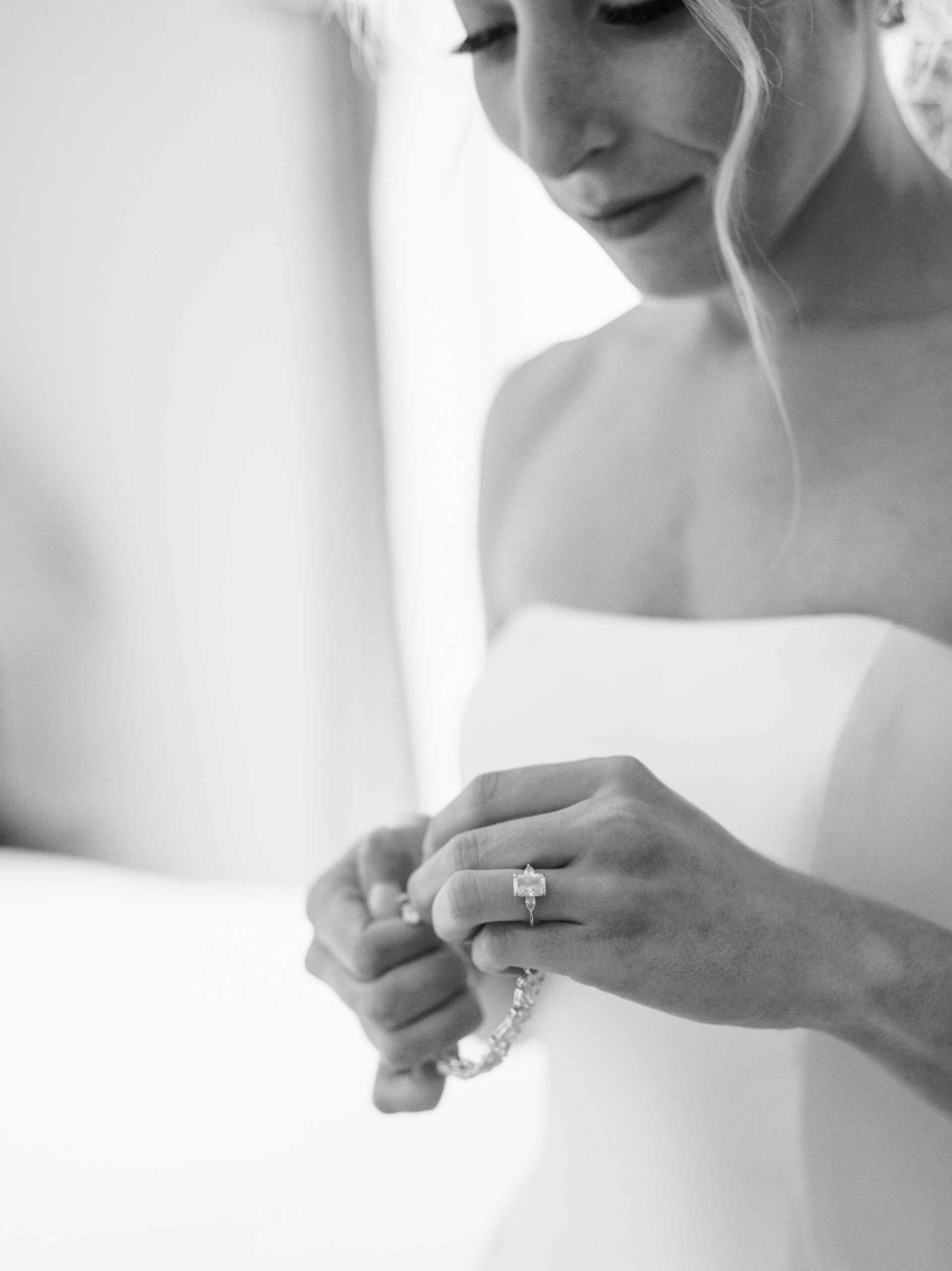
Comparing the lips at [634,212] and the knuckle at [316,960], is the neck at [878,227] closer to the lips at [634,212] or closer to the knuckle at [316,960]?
the lips at [634,212]

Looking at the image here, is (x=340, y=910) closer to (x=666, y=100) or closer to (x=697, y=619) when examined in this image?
(x=697, y=619)

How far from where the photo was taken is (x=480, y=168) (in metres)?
1.61

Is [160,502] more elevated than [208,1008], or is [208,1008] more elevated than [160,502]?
[160,502]

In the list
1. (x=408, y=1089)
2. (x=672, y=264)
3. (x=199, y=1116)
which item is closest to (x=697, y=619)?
(x=672, y=264)

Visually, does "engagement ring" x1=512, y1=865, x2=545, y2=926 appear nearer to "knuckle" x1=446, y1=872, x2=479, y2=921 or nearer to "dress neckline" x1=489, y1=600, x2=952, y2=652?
"knuckle" x1=446, y1=872, x2=479, y2=921

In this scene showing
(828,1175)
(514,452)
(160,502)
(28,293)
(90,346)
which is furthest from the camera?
(160,502)

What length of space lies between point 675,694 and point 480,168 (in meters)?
1.14

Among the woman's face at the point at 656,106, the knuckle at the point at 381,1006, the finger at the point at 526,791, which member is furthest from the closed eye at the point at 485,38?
the knuckle at the point at 381,1006

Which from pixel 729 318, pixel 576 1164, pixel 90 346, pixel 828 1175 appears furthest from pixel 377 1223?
pixel 90 346

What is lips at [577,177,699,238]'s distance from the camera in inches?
24.1

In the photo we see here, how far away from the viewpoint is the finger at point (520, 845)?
459 mm

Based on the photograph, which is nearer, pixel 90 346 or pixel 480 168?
pixel 90 346

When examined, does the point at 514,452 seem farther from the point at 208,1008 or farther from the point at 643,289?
the point at 208,1008

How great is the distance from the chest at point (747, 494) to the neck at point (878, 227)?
27 millimetres
